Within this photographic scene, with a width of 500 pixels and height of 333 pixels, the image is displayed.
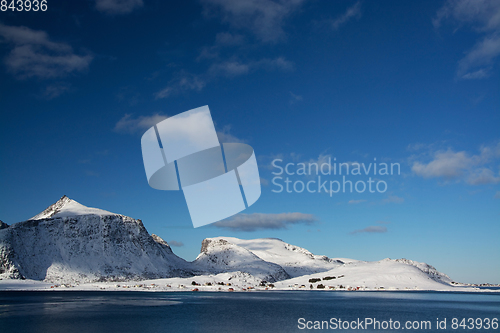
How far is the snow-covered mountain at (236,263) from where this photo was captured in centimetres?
17062

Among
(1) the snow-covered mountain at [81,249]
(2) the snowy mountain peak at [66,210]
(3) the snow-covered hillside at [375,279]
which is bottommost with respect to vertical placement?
(3) the snow-covered hillside at [375,279]

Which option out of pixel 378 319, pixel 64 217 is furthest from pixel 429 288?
pixel 64 217

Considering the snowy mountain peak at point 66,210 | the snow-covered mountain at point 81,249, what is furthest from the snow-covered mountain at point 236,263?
the snowy mountain peak at point 66,210

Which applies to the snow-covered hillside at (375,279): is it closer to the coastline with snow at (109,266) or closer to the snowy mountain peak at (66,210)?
the coastline with snow at (109,266)

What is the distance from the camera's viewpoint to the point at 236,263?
588 feet

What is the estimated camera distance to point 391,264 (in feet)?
494

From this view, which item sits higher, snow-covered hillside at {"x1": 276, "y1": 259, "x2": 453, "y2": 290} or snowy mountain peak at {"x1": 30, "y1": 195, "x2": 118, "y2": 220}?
snowy mountain peak at {"x1": 30, "y1": 195, "x2": 118, "y2": 220}

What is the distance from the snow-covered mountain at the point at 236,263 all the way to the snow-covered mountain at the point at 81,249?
81.6ft

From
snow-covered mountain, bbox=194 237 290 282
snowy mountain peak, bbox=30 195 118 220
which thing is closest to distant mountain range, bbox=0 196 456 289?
snowy mountain peak, bbox=30 195 118 220

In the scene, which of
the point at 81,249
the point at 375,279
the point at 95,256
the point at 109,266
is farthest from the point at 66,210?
the point at 375,279

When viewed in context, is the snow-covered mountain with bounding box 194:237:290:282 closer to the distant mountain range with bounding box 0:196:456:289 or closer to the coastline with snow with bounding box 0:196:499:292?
the distant mountain range with bounding box 0:196:456:289

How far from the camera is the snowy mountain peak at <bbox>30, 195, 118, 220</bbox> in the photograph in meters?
149

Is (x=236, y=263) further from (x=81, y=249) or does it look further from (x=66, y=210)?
(x=66, y=210)

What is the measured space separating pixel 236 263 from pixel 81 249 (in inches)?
2879
